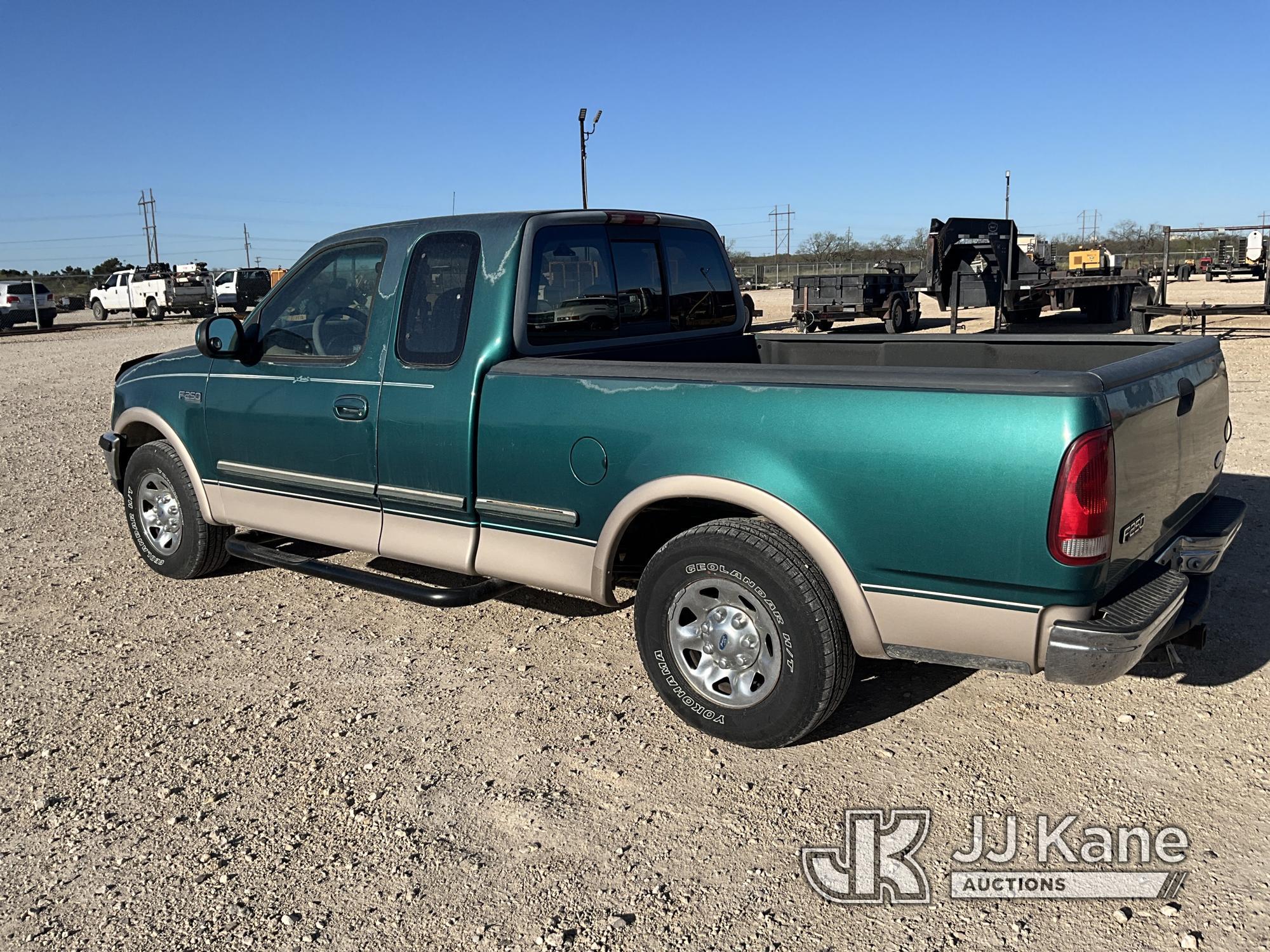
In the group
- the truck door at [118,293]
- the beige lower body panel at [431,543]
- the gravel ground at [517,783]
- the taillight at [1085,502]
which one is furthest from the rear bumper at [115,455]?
the truck door at [118,293]

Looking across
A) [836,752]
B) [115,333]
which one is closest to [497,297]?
[836,752]

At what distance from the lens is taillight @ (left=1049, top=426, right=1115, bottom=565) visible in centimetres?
296

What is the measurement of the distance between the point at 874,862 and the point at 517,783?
1281 mm

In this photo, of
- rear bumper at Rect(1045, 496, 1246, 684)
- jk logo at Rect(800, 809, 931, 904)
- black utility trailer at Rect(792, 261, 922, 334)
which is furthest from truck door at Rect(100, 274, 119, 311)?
rear bumper at Rect(1045, 496, 1246, 684)

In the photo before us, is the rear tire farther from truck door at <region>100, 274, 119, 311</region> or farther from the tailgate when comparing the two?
truck door at <region>100, 274, 119, 311</region>

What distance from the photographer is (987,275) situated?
19484 mm

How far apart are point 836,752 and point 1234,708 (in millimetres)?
1680

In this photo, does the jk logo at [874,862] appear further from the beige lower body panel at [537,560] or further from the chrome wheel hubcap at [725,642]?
the beige lower body panel at [537,560]

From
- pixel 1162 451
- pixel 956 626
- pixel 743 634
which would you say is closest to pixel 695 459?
pixel 743 634

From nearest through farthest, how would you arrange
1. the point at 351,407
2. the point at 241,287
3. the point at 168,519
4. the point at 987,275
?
the point at 351,407 → the point at 168,519 → the point at 987,275 → the point at 241,287

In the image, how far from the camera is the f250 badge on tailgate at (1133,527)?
321cm

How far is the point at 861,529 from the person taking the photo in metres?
3.36

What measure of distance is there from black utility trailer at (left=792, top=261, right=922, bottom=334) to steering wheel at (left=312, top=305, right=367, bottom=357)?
19575mm

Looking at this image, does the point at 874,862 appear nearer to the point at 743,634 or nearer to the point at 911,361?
the point at 743,634
